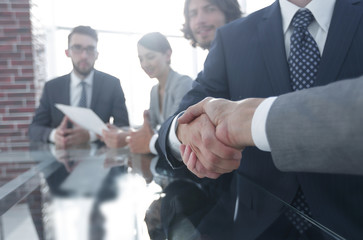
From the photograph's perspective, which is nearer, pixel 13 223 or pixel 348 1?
pixel 13 223

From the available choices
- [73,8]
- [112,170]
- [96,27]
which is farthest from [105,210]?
[73,8]

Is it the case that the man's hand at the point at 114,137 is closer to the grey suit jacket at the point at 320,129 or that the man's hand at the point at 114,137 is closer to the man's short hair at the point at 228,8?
the man's short hair at the point at 228,8

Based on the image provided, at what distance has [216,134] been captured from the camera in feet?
1.47

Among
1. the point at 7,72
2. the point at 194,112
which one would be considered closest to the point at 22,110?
the point at 7,72

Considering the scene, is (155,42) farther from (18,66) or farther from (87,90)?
(18,66)

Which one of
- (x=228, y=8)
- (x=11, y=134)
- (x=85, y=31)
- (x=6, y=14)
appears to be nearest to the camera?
(x=85, y=31)

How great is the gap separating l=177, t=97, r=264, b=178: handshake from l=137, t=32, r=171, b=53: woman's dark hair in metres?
0.81

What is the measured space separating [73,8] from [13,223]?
1.34 meters

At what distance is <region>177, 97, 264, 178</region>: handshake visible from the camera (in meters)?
0.41

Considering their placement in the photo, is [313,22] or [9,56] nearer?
[313,22]

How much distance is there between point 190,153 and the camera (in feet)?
1.84

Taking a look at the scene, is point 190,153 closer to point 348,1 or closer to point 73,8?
point 348,1

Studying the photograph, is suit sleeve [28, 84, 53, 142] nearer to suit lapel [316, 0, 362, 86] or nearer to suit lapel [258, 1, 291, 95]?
suit lapel [258, 1, 291, 95]

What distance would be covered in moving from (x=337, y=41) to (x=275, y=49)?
13 cm
